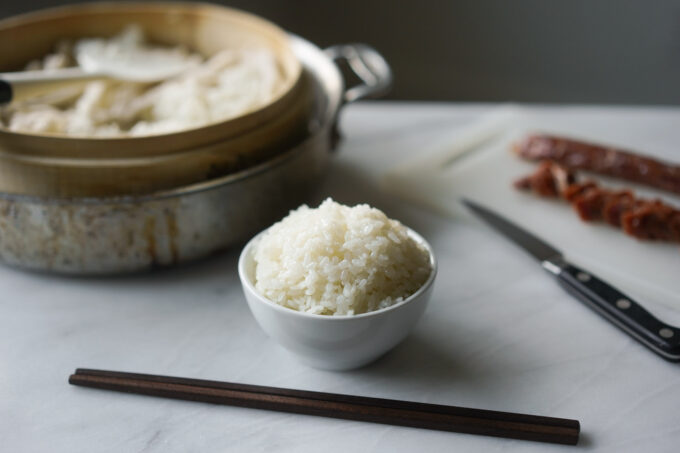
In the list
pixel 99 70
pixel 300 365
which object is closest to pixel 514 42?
pixel 99 70

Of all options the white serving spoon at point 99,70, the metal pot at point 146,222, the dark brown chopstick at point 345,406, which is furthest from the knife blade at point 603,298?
the white serving spoon at point 99,70

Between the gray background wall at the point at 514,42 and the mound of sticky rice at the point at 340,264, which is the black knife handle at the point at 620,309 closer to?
the mound of sticky rice at the point at 340,264

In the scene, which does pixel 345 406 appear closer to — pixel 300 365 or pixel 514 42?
pixel 300 365

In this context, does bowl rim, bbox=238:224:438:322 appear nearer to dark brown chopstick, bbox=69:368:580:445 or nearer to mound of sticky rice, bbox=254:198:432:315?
mound of sticky rice, bbox=254:198:432:315

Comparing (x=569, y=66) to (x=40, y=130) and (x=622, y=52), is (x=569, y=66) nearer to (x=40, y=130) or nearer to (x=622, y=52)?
A: (x=622, y=52)

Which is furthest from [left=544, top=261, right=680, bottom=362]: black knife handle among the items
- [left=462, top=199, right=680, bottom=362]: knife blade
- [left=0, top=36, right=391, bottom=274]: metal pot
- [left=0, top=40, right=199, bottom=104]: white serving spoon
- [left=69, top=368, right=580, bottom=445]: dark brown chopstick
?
[left=0, top=40, right=199, bottom=104]: white serving spoon

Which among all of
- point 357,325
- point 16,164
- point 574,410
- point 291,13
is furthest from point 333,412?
point 291,13
